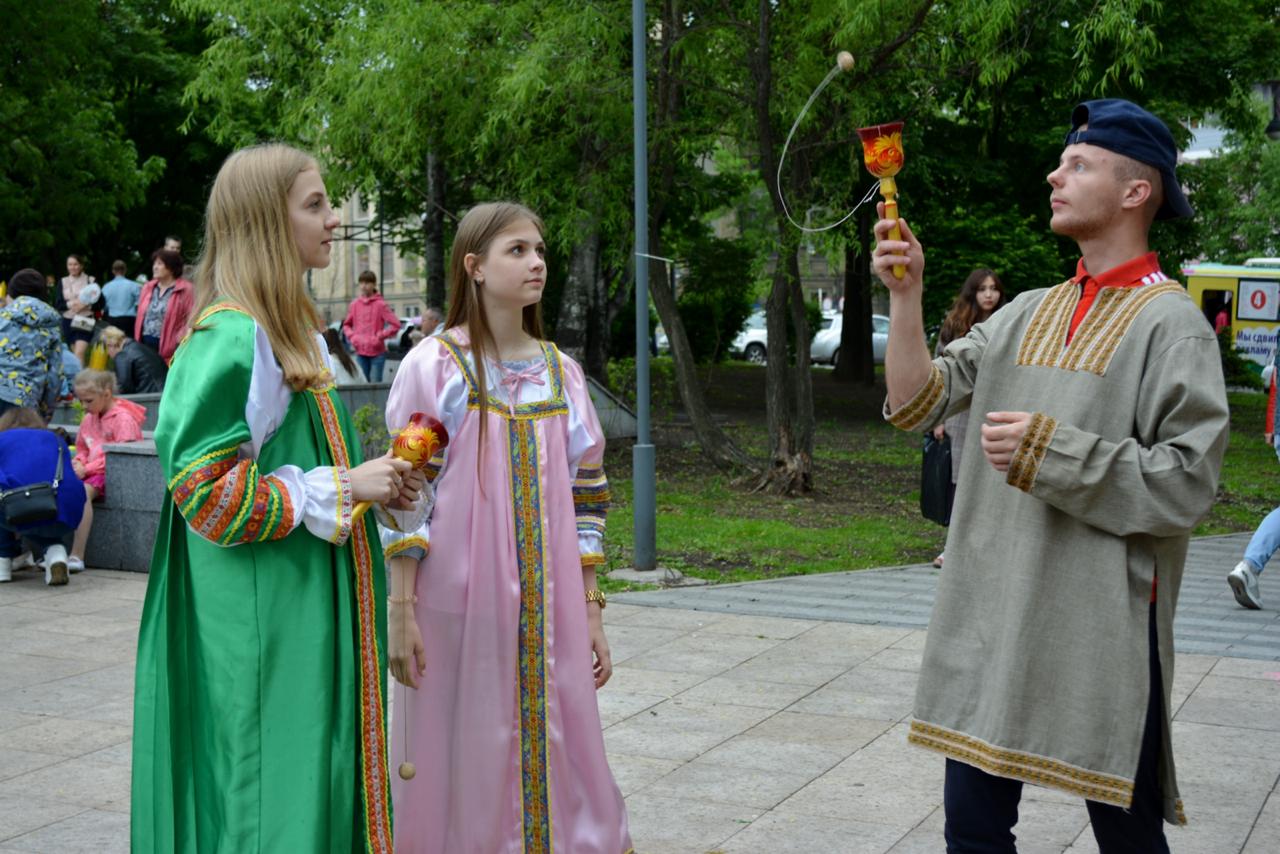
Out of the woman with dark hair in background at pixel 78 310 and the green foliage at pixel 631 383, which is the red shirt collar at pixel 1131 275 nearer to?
the green foliage at pixel 631 383

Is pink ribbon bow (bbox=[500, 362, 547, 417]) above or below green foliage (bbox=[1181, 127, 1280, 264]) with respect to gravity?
below

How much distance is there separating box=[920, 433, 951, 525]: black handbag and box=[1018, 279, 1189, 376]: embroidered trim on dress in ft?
20.2

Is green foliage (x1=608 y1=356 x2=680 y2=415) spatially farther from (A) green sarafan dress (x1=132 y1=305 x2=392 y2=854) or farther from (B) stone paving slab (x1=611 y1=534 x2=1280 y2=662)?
(A) green sarafan dress (x1=132 y1=305 x2=392 y2=854)

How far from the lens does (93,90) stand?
1096 inches

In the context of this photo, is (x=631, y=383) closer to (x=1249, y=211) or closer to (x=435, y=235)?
(x=435, y=235)

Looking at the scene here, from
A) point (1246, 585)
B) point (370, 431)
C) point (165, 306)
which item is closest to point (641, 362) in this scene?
point (370, 431)

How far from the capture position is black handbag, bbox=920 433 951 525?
9.49m

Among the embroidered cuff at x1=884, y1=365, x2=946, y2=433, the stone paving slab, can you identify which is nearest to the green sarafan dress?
the embroidered cuff at x1=884, y1=365, x2=946, y2=433

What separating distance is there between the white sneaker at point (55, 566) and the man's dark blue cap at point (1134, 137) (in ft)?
25.8

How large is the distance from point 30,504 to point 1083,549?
7806 millimetres

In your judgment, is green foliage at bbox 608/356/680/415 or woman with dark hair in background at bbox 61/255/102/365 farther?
green foliage at bbox 608/356/680/415

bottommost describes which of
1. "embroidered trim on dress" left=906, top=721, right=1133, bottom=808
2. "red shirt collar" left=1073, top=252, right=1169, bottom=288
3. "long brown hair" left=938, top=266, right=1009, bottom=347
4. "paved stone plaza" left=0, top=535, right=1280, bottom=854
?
"paved stone plaza" left=0, top=535, right=1280, bottom=854

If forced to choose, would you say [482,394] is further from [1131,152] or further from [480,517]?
[1131,152]

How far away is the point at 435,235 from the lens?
19750 millimetres
